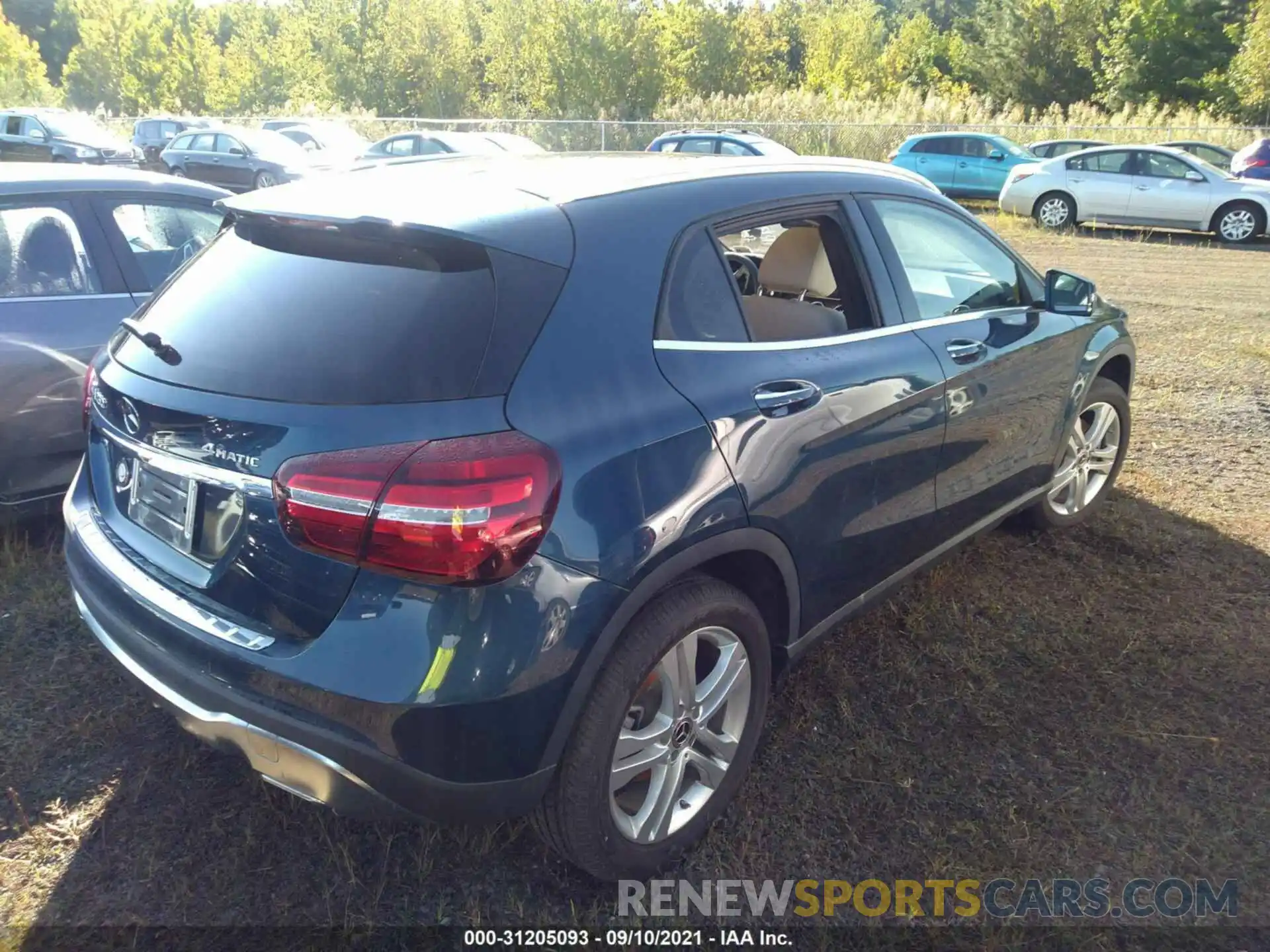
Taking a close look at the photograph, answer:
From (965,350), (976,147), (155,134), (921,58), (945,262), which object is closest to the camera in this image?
(965,350)

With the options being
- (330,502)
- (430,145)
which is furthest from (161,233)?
(430,145)

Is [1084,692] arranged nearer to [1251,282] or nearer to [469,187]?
[469,187]

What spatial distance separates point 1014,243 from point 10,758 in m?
15.1

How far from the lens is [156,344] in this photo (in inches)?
96.7

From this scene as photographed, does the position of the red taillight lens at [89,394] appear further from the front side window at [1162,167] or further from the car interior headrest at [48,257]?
the front side window at [1162,167]

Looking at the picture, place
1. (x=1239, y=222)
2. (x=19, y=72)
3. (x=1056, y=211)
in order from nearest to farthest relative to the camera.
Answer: (x=1239, y=222), (x=1056, y=211), (x=19, y=72)

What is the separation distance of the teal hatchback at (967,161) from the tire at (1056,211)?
350 centimetres

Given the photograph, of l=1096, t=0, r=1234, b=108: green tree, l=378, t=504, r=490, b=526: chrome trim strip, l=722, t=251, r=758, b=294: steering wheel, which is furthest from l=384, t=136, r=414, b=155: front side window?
l=1096, t=0, r=1234, b=108: green tree

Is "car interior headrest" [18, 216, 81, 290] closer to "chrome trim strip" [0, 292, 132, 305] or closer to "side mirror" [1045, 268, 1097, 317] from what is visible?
"chrome trim strip" [0, 292, 132, 305]

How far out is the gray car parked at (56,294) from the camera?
12.8 feet

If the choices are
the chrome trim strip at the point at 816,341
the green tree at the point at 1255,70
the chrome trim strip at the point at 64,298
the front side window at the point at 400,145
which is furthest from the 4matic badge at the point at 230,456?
the green tree at the point at 1255,70

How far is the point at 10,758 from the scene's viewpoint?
294 cm

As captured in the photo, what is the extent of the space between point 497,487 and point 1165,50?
45854 mm

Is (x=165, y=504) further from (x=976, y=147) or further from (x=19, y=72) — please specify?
(x=19, y=72)
